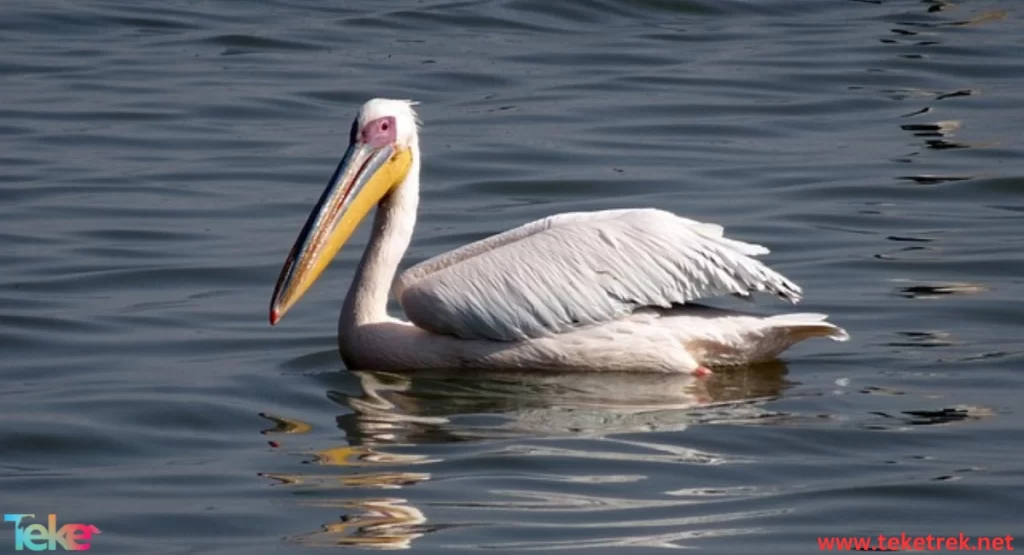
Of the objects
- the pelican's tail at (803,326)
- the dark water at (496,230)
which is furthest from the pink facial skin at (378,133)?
the pelican's tail at (803,326)

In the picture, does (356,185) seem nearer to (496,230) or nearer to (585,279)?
(585,279)

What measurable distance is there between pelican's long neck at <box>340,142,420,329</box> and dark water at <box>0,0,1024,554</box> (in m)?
0.22

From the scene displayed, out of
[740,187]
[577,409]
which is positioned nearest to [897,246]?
[740,187]

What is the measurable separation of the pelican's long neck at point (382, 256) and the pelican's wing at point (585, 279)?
0.22 m

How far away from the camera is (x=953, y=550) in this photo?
14.9 feet

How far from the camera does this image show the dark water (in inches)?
192

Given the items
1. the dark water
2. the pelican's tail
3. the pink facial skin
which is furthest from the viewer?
the pink facial skin

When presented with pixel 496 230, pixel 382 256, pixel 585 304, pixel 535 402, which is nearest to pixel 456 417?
pixel 535 402

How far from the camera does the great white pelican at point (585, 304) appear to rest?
623 centimetres

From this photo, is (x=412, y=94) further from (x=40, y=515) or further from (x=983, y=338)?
(x=40, y=515)

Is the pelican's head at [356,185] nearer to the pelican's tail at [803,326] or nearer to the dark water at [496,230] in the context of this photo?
the dark water at [496,230]

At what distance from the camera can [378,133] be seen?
6648 millimetres

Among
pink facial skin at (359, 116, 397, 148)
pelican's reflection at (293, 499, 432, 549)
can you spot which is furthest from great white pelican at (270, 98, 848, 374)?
pelican's reflection at (293, 499, 432, 549)

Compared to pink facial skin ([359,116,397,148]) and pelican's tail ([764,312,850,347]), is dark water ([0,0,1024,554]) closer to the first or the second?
pelican's tail ([764,312,850,347])
